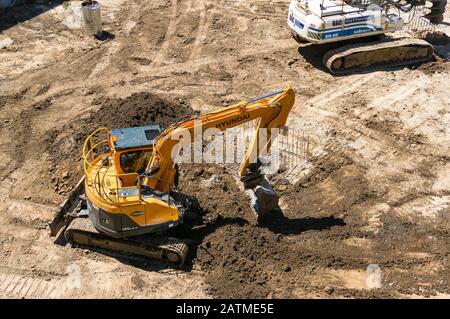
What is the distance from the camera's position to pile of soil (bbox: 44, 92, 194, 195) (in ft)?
43.7

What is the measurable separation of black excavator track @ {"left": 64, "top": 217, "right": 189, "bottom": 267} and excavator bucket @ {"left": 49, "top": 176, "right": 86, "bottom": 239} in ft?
0.97

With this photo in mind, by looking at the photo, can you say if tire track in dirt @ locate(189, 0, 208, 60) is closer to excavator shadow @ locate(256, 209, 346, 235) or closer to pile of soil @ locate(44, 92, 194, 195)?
pile of soil @ locate(44, 92, 194, 195)

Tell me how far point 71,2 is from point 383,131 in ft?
47.2

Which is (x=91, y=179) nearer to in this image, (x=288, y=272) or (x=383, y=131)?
(x=288, y=272)

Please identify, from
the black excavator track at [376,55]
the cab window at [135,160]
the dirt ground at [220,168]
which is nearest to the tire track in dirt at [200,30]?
the dirt ground at [220,168]

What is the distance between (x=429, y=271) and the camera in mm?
10328

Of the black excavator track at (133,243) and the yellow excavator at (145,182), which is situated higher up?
the yellow excavator at (145,182)

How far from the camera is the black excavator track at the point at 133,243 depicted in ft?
34.3

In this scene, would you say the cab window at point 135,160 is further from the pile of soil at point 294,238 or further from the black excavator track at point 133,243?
the pile of soil at point 294,238

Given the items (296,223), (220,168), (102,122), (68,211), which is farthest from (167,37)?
(296,223)

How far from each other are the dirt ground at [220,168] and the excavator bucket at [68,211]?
0.44 metres

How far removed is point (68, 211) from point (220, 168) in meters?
3.81

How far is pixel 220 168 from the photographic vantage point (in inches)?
523

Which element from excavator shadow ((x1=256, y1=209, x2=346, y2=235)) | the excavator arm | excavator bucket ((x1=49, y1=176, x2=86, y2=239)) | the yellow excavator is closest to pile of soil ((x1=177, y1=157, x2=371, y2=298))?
excavator shadow ((x1=256, y1=209, x2=346, y2=235))
